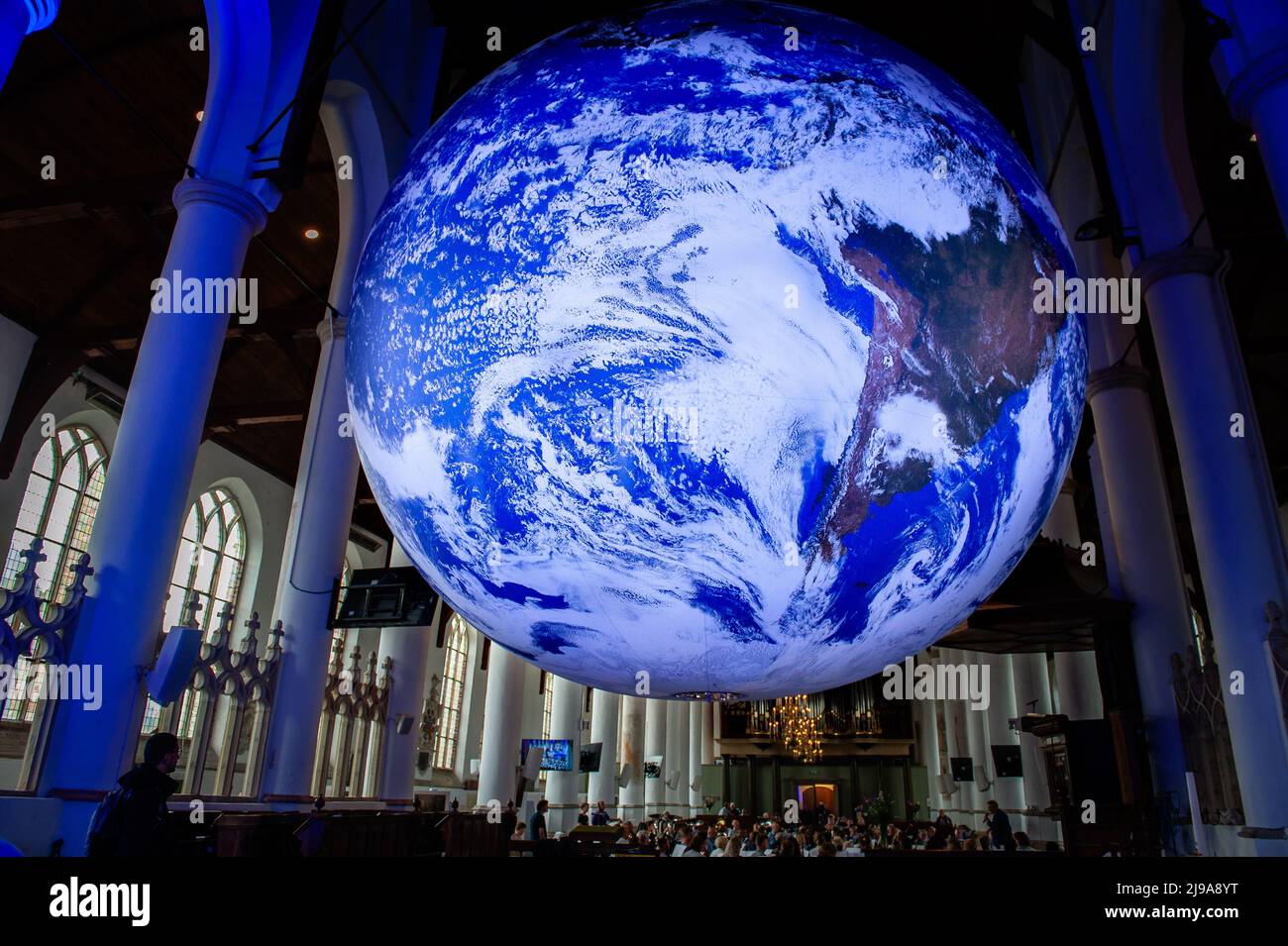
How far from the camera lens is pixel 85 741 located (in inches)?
202

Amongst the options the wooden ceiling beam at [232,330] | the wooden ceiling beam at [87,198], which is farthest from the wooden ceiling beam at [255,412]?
the wooden ceiling beam at [87,198]

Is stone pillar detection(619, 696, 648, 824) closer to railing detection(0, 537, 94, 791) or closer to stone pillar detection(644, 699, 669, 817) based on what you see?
stone pillar detection(644, 699, 669, 817)

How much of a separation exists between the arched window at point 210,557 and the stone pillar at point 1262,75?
58.2ft

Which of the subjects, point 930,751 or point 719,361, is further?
point 930,751

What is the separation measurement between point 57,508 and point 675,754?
21.8 metres

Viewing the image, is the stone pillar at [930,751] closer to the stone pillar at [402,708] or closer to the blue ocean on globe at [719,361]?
the stone pillar at [402,708]

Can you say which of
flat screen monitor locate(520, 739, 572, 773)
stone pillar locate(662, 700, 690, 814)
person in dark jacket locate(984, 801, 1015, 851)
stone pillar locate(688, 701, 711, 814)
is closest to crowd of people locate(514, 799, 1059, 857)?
person in dark jacket locate(984, 801, 1015, 851)

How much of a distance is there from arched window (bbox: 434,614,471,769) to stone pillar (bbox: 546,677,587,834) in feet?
20.3

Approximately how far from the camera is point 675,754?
30.1 meters

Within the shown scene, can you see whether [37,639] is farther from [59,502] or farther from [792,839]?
[59,502]

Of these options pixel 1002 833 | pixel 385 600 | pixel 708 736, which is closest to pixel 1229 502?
pixel 1002 833

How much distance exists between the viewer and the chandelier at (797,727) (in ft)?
96.3

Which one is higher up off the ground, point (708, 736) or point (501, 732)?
point (708, 736)
